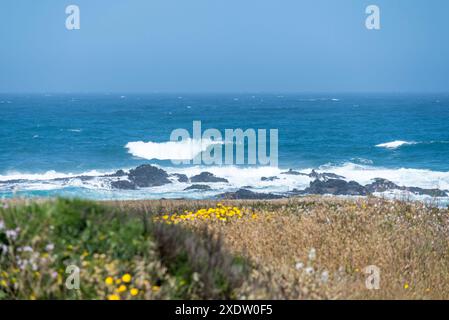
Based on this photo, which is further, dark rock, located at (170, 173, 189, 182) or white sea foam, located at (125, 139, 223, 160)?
white sea foam, located at (125, 139, 223, 160)

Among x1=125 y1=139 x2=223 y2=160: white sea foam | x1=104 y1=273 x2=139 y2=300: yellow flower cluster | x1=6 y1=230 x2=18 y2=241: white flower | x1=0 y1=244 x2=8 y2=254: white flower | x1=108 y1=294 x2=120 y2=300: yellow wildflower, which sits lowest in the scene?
x1=125 y1=139 x2=223 y2=160: white sea foam

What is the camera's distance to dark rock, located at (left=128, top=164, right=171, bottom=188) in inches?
1618

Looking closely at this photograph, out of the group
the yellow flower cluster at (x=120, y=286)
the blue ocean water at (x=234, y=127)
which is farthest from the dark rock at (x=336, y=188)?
the yellow flower cluster at (x=120, y=286)

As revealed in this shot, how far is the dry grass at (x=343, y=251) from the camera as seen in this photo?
225 inches

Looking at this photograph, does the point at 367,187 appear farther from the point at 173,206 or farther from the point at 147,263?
the point at 147,263

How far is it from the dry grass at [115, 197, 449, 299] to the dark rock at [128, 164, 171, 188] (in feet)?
101

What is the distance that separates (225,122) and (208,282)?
87.9 metres

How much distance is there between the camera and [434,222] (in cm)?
1032

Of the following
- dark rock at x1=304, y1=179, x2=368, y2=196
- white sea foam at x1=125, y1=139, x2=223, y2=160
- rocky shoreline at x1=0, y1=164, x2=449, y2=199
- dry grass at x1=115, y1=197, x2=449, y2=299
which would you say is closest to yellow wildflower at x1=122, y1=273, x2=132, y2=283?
dry grass at x1=115, y1=197, x2=449, y2=299

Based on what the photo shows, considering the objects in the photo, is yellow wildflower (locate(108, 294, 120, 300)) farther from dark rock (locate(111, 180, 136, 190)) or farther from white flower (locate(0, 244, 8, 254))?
dark rock (locate(111, 180, 136, 190))

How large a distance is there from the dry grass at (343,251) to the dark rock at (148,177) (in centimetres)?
3070

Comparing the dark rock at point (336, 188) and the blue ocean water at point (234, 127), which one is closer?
the dark rock at point (336, 188)

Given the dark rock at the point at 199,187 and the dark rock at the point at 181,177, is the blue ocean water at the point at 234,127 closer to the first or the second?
the dark rock at the point at 199,187
